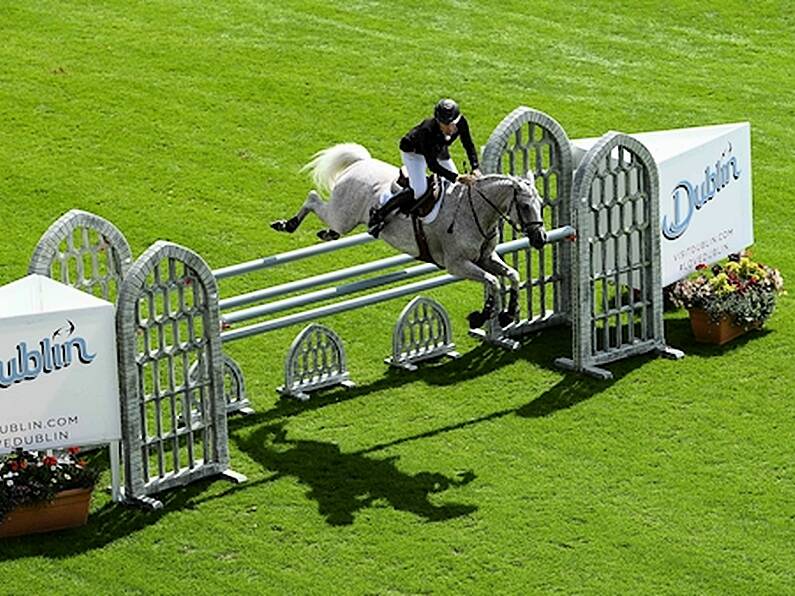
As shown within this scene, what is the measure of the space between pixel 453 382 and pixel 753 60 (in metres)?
14.4

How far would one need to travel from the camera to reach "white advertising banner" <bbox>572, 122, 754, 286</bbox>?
23906mm

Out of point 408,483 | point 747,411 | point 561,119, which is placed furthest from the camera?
point 561,119

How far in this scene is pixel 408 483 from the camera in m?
19.9

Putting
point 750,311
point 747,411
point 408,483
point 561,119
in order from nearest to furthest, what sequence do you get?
point 408,483, point 747,411, point 750,311, point 561,119

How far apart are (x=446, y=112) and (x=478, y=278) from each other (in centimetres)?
196

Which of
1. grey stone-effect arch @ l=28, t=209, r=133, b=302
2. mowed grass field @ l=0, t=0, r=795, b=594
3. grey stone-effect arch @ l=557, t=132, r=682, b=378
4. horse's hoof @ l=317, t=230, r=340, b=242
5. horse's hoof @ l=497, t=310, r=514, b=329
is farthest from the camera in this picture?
grey stone-effect arch @ l=557, t=132, r=682, b=378

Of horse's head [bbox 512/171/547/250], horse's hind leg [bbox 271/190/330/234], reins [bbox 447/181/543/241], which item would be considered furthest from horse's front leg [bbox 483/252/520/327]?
horse's hind leg [bbox 271/190/330/234]

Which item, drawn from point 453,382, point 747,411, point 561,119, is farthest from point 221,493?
point 561,119

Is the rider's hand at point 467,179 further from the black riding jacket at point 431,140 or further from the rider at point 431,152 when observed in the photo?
the black riding jacket at point 431,140

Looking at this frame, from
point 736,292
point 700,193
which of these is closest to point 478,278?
point 736,292

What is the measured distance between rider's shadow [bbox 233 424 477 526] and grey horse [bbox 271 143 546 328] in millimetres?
2207

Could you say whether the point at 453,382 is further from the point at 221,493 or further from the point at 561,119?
the point at 561,119

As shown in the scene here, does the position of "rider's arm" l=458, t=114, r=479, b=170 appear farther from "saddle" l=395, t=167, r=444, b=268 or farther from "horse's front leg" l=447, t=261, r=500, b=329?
"horse's front leg" l=447, t=261, r=500, b=329

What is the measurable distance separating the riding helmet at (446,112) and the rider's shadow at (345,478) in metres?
3.63
